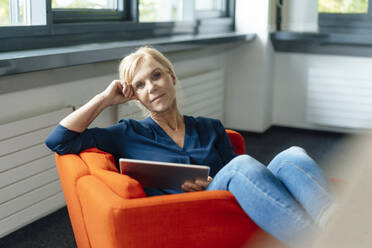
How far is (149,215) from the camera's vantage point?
1.46m

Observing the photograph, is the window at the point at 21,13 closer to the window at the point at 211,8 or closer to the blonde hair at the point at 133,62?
the blonde hair at the point at 133,62

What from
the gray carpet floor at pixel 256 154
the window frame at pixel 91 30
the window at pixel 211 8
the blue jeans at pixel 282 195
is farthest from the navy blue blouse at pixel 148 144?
the window at pixel 211 8

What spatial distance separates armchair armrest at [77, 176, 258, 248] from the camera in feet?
4.75

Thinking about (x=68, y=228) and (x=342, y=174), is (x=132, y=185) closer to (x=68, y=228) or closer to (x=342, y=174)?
(x=68, y=228)

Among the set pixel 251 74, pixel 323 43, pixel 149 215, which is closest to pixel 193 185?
pixel 149 215

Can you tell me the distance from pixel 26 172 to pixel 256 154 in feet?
6.51

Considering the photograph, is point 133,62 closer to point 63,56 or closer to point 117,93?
point 117,93

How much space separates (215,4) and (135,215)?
331 centimetres

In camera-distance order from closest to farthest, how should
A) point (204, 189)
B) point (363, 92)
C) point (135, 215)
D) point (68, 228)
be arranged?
Answer: point (135, 215)
point (204, 189)
point (68, 228)
point (363, 92)

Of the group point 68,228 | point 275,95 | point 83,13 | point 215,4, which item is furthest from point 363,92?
point 68,228

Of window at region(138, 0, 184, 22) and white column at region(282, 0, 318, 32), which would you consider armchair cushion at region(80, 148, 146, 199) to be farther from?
white column at region(282, 0, 318, 32)

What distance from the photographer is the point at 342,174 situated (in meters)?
3.41

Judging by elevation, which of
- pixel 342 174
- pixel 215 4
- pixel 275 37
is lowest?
pixel 342 174

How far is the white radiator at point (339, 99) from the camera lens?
13.5ft
